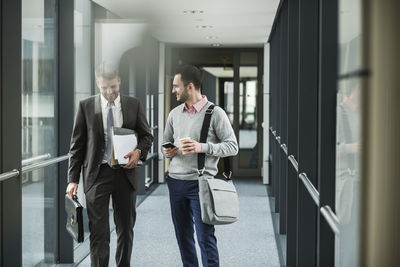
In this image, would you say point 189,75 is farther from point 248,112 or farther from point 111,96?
point 248,112

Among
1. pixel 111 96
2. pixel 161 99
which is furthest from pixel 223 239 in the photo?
pixel 161 99

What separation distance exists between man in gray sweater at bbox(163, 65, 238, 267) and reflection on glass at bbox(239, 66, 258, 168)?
7.68 meters

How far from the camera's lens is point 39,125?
12.9ft

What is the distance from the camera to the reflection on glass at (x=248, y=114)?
439 inches

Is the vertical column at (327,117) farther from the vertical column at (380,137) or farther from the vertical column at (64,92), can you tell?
the vertical column at (64,92)

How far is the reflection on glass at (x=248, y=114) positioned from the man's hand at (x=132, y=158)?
7.72 meters

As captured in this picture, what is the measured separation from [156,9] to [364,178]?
5987 mm

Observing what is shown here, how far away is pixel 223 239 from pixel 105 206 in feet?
8.19

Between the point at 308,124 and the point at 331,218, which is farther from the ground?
the point at 308,124

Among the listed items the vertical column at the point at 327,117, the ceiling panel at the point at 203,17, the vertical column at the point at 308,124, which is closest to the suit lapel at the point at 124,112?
the vertical column at the point at 308,124

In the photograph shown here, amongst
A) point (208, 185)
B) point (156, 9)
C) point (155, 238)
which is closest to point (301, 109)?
point (208, 185)

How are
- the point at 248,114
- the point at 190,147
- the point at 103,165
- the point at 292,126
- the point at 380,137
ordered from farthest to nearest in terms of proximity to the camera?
1. the point at 248,114
2. the point at 292,126
3. the point at 103,165
4. the point at 190,147
5. the point at 380,137

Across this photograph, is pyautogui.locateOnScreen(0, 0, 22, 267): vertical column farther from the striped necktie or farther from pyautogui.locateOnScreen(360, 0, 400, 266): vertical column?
pyautogui.locateOnScreen(360, 0, 400, 266): vertical column

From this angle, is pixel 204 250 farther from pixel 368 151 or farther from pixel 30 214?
pixel 368 151
